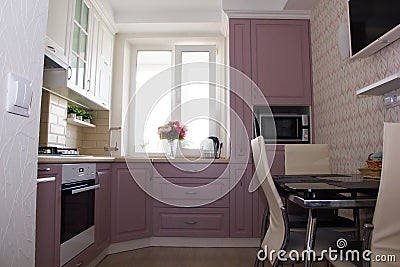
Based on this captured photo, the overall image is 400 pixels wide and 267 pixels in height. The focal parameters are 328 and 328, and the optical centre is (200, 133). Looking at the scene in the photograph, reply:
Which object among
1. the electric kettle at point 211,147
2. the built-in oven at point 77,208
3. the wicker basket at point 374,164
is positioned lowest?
the built-in oven at point 77,208

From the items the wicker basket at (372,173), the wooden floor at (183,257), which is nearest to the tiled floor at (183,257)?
the wooden floor at (183,257)

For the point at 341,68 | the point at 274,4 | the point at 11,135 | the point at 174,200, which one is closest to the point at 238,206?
the point at 174,200

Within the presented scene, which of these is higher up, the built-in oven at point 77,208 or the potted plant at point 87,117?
the potted plant at point 87,117

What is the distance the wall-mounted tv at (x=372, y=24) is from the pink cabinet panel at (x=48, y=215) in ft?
6.54

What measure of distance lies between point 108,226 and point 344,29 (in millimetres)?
2503

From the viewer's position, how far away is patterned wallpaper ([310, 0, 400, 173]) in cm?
214

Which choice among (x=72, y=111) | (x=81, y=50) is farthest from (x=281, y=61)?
(x=72, y=111)

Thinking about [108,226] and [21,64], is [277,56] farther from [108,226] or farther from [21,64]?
[21,64]

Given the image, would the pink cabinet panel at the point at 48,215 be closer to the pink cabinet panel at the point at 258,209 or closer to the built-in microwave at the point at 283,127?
the pink cabinet panel at the point at 258,209

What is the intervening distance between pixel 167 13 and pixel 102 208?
2314 millimetres

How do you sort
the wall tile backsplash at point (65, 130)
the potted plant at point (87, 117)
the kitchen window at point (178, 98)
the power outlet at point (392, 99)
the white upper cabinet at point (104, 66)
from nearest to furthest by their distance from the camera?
the power outlet at point (392, 99) < the wall tile backsplash at point (65, 130) < the white upper cabinet at point (104, 66) < the potted plant at point (87, 117) < the kitchen window at point (178, 98)

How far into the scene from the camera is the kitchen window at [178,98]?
3.99 metres

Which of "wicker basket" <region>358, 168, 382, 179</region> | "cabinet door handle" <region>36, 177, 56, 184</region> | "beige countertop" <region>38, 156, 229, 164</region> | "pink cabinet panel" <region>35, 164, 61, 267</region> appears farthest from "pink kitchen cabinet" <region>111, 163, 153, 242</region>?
"wicker basket" <region>358, 168, 382, 179</region>

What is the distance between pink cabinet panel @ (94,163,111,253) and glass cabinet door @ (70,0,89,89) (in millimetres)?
806
